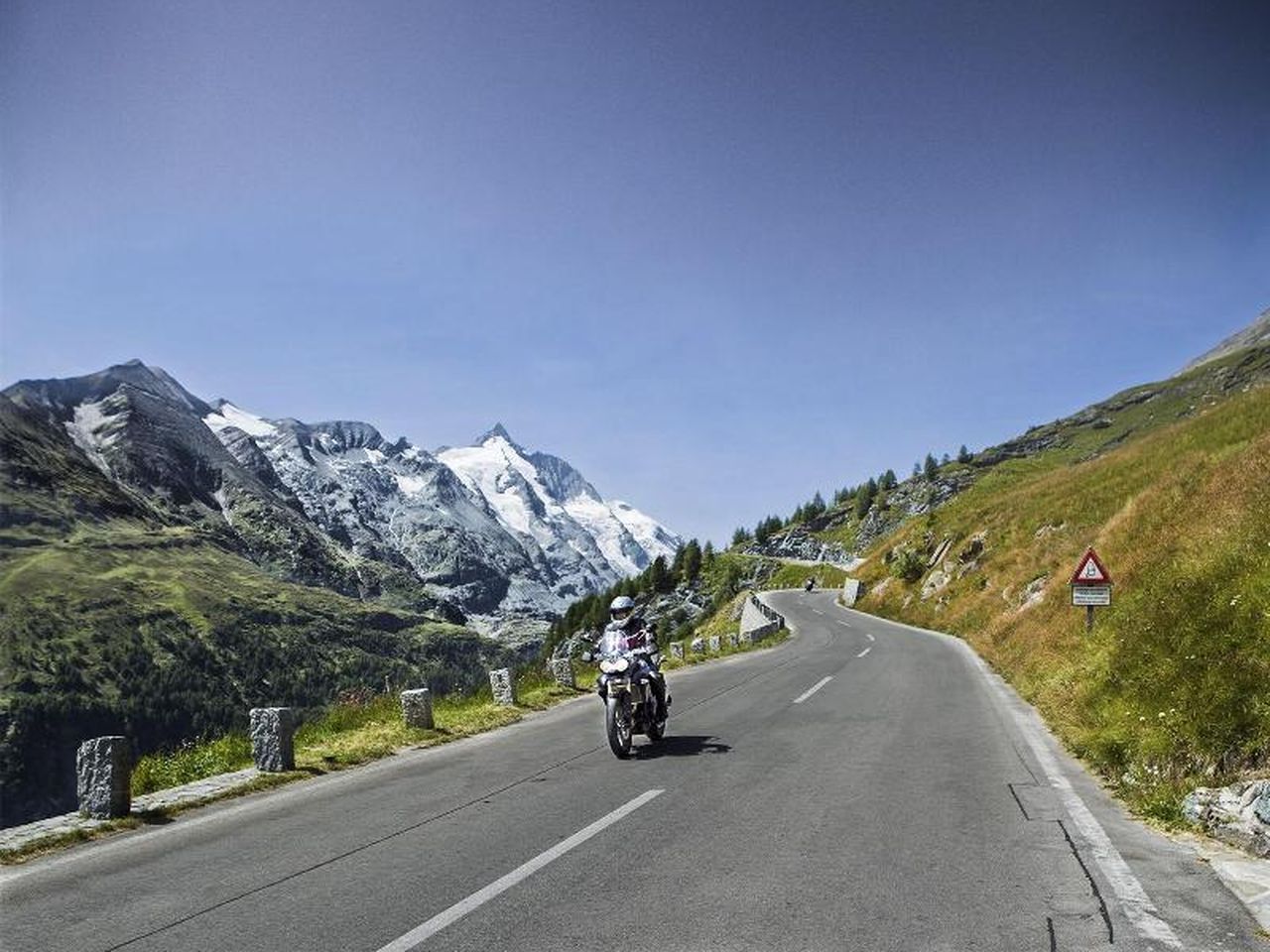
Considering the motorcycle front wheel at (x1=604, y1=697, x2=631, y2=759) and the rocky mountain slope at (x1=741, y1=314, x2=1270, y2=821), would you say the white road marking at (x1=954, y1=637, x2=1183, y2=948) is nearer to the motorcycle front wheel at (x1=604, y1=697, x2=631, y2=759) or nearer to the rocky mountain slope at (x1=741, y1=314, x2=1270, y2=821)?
→ the rocky mountain slope at (x1=741, y1=314, x2=1270, y2=821)

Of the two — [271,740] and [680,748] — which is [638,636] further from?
[271,740]

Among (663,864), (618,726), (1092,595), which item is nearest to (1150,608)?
(1092,595)

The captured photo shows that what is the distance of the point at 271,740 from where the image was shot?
1077cm

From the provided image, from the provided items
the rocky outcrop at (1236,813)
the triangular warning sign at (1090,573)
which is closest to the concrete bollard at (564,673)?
the triangular warning sign at (1090,573)

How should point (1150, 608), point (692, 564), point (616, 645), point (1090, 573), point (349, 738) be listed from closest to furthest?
point (616, 645) < point (1150, 608) < point (349, 738) < point (1090, 573) < point (692, 564)

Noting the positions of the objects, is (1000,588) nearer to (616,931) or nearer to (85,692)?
(616,931)

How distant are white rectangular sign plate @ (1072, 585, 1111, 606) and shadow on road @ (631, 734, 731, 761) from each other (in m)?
9.00

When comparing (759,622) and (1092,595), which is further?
(759,622)

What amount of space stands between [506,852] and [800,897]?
2.47 m

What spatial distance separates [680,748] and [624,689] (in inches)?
49.3

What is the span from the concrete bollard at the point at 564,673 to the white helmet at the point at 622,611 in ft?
32.0

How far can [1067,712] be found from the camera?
12.6m

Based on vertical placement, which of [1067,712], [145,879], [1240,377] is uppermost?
[1240,377]

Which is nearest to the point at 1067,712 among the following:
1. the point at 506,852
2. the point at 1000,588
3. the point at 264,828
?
the point at 506,852
